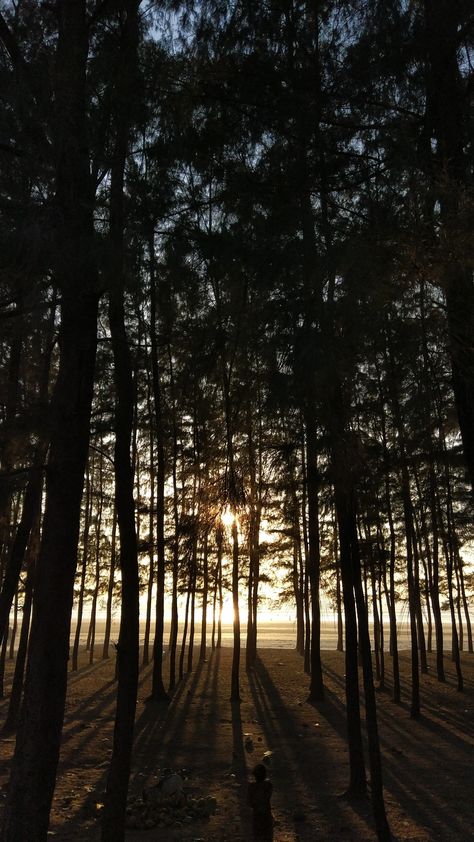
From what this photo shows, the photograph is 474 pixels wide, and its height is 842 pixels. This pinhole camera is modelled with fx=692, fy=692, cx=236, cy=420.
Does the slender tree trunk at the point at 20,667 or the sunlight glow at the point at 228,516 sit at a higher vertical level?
the sunlight glow at the point at 228,516

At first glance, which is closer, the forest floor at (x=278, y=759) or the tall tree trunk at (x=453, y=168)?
the tall tree trunk at (x=453, y=168)

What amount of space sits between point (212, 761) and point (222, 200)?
9569 millimetres

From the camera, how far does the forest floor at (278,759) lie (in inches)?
339

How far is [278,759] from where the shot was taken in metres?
12.3

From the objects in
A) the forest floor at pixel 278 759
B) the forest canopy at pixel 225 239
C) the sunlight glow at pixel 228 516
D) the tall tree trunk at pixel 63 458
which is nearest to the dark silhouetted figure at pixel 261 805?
the forest floor at pixel 278 759

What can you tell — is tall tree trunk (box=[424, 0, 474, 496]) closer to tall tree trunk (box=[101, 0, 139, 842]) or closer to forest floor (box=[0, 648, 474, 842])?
tall tree trunk (box=[101, 0, 139, 842])

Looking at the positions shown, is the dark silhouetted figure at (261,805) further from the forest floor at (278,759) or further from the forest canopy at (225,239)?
the forest canopy at (225,239)

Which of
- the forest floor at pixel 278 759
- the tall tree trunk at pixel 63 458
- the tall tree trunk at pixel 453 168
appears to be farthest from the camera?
the forest floor at pixel 278 759

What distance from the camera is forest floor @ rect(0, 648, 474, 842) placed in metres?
8.60

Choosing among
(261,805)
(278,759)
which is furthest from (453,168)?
(278,759)

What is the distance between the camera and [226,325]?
→ 772 cm

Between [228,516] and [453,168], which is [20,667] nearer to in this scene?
[228,516]

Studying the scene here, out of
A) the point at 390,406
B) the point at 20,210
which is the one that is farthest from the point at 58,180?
the point at 390,406

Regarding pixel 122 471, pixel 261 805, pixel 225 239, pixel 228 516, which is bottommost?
pixel 261 805
